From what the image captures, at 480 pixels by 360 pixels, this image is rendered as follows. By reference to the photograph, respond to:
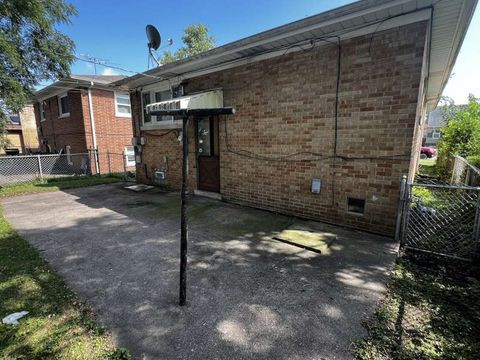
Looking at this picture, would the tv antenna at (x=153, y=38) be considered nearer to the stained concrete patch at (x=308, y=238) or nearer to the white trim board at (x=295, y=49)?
the white trim board at (x=295, y=49)

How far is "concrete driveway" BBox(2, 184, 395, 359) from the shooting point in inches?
84.2

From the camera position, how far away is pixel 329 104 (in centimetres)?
475

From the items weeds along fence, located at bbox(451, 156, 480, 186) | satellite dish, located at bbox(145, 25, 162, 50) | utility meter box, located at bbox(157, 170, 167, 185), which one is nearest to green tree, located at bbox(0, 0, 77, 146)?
satellite dish, located at bbox(145, 25, 162, 50)

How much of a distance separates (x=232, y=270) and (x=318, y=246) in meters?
1.51

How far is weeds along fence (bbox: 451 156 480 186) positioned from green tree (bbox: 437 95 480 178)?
3.24m

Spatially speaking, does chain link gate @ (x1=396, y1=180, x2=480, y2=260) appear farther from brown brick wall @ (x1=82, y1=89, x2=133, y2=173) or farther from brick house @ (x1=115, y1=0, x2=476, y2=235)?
brown brick wall @ (x1=82, y1=89, x2=133, y2=173)

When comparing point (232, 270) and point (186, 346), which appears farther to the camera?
point (232, 270)

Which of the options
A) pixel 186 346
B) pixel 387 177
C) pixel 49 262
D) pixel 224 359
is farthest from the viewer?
pixel 387 177

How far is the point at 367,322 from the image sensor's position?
7.69ft

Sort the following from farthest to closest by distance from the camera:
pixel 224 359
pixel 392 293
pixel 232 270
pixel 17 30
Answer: pixel 17 30 < pixel 232 270 < pixel 392 293 < pixel 224 359

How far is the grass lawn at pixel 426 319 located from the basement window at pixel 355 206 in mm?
1514

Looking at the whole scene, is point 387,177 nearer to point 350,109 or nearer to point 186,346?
point 350,109

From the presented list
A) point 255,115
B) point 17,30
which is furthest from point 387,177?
point 17,30

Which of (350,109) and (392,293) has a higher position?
(350,109)
